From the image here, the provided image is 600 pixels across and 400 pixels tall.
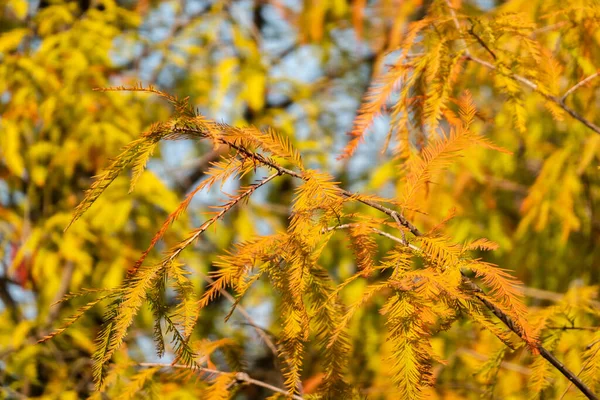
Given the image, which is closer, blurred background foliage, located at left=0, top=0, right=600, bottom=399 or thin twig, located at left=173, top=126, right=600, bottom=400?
thin twig, located at left=173, top=126, right=600, bottom=400

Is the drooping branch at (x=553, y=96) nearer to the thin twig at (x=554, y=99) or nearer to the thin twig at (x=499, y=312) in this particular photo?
the thin twig at (x=554, y=99)

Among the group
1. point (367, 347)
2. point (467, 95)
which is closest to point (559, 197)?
point (367, 347)

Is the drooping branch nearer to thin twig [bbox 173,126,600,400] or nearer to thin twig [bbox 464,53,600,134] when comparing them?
thin twig [bbox 464,53,600,134]

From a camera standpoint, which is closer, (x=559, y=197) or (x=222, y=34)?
(x=559, y=197)

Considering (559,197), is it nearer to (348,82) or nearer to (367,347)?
(367,347)

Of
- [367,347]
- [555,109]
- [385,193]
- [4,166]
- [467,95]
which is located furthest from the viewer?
[385,193]

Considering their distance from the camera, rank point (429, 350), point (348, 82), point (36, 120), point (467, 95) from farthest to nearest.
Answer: point (348, 82) → point (36, 120) → point (467, 95) → point (429, 350)

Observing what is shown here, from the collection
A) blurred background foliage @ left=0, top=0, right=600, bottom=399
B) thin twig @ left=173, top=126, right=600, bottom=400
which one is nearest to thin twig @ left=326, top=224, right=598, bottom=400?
thin twig @ left=173, top=126, right=600, bottom=400

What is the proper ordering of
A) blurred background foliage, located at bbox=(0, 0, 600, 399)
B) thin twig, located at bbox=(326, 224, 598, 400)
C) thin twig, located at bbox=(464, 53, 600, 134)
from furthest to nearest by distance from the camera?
1. blurred background foliage, located at bbox=(0, 0, 600, 399)
2. thin twig, located at bbox=(464, 53, 600, 134)
3. thin twig, located at bbox=(326, 224, 598, 400)

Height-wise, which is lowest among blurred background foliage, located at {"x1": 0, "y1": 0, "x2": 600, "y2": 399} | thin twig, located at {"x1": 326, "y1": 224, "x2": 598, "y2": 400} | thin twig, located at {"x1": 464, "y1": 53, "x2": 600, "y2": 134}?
blurred background foliage, located at {"x1": 0, "y1": 0, "x2": 600, "y2": 399}

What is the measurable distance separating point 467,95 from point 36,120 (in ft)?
7.57

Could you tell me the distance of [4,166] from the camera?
125 inches

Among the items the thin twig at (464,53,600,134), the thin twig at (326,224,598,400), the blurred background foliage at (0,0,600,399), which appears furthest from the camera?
the blurred background foliage at (0,0,600,399)

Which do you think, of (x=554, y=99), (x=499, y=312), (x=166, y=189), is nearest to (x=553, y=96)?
(x=554, y=99)
